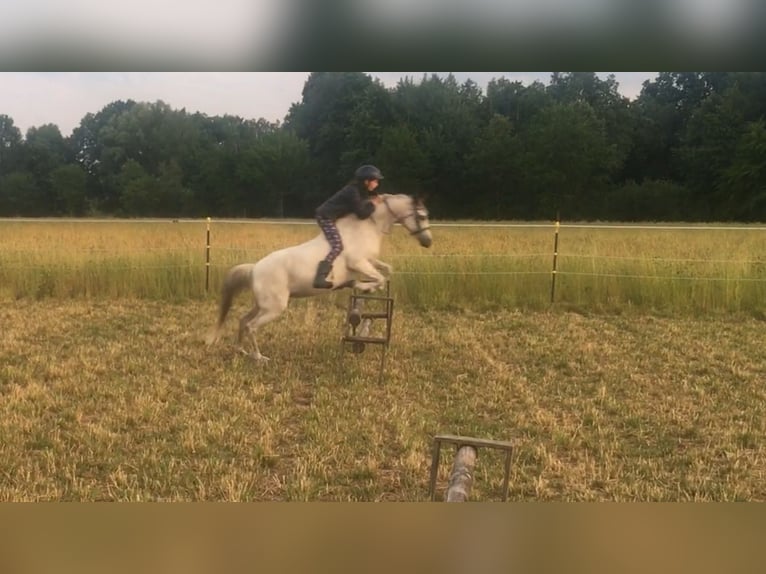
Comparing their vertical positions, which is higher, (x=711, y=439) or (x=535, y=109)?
(x=535, y=109)

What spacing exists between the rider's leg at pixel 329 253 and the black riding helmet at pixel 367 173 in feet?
0.70

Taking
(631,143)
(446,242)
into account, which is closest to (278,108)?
(446,242)

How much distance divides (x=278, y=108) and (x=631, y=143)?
4.35 ft

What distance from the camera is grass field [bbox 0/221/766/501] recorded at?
2.67 metres

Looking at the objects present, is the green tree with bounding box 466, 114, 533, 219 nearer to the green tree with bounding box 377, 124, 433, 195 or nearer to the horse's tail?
the green tree with bounding box 377, 124, 433, 195

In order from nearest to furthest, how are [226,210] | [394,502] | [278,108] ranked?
1. [394,502]
2. [278,108]
3. [226,210]

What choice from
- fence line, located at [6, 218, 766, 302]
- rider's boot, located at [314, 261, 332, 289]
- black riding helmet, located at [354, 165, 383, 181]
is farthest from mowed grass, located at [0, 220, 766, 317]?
black riding helmet, located at [354, 165, 383, 181]

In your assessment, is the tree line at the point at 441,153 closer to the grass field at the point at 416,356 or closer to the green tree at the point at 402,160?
the green tree at the point at 402,160

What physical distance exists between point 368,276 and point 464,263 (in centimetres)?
38

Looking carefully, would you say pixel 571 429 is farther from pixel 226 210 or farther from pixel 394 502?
pixel 226 210

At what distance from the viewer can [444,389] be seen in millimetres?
2848

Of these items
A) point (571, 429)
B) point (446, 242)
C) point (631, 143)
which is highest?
point (631, 143)

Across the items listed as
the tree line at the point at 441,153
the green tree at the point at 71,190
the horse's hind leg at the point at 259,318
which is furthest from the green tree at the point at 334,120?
the green tree at the point at 71,190

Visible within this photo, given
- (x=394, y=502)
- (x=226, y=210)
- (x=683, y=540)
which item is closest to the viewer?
(x=683, y=540)
